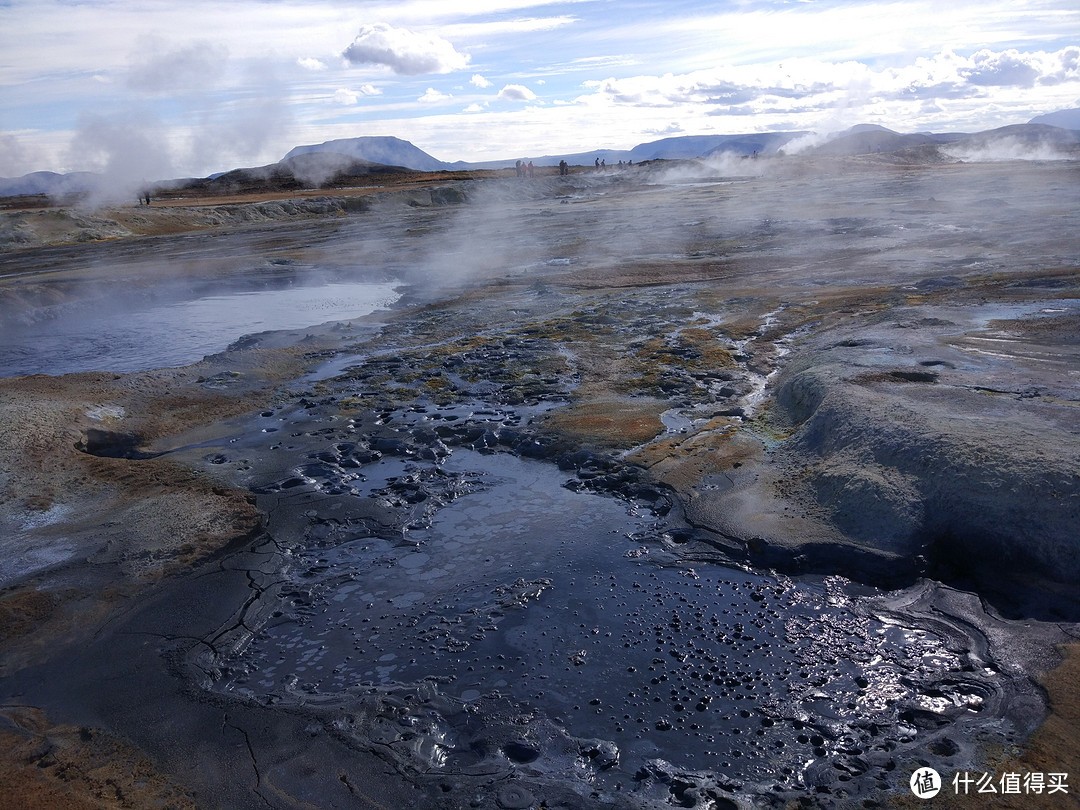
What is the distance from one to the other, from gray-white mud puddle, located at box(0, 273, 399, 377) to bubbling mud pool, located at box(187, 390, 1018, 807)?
21.1ft

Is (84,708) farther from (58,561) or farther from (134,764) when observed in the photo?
(58,561)

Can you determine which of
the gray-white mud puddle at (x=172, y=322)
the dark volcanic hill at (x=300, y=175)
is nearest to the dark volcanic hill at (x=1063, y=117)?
the dark volcanic hill at (x=300, y=175)

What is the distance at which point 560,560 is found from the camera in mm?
4828

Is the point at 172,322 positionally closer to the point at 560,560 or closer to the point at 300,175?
the point at 560,560

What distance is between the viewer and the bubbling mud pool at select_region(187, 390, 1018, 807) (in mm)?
3248

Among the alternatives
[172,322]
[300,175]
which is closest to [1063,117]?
[300,175]

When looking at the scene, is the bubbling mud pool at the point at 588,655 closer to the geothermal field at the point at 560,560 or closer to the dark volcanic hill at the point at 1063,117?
the geothermal field at the point at 560,560

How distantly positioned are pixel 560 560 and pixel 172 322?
10.8 meters

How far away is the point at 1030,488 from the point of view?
4.51m

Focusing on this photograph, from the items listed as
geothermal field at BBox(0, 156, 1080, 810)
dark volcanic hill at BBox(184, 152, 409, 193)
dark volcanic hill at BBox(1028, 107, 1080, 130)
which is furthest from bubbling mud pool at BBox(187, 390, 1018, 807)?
dark volcanic hill at BBox(1028, 107, 1080, 130)

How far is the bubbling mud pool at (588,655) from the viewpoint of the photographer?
10.7 feet

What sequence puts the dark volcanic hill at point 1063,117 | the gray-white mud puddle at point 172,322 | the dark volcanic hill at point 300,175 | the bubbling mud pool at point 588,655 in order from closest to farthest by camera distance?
the bubbling mud pool at point 588,655, the gray-white mud puddle at point 172,322, the dark volcanic hill at point 300,175, the dark volcanic hill at point 1063,117

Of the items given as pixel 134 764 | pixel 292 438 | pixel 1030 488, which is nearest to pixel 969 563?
pixel 1030 488

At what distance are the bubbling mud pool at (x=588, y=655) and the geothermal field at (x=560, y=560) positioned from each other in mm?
19
